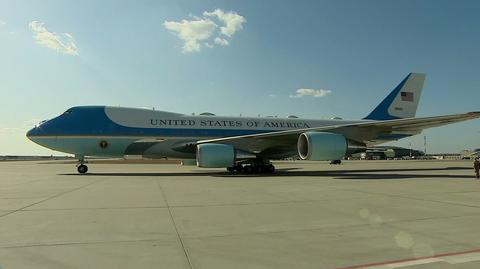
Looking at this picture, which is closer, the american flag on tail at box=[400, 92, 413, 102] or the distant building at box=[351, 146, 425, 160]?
the american flag on tail at box=[400, 92, 413, 102]

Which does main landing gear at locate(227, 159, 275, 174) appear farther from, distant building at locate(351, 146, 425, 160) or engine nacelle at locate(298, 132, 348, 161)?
distant building at locate(351, 146, 425, 160)

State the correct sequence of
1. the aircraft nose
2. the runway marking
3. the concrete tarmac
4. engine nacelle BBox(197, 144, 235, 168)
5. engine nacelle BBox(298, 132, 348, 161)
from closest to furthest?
the runway marking < the concrete tarmac < engine nacelle BBox(298, 132, 348, 161) < engine nacelle BBox(197, 144, 235, 168) < the aircraft nose

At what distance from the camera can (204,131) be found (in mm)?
24828

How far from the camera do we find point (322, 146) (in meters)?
20.1

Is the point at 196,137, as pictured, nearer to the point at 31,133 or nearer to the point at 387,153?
the point at 31,133

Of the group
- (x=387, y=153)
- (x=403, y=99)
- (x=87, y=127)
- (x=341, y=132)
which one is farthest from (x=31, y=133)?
(x=387, y=153)

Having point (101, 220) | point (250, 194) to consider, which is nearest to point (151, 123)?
point (250, 194)

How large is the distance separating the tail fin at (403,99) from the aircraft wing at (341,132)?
5.96 meters

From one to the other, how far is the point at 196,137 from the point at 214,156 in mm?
3980

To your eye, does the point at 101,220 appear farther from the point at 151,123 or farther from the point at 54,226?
the point at 151,123

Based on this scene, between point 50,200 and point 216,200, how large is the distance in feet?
14.4

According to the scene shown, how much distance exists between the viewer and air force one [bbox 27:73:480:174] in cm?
2084

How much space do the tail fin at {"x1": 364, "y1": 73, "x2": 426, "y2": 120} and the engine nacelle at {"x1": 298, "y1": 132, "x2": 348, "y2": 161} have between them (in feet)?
34.1

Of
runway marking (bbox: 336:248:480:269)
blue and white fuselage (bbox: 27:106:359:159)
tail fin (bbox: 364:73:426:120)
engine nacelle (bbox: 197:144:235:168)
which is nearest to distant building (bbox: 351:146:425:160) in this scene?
tail fin (bbox: 364:73:426:120)
